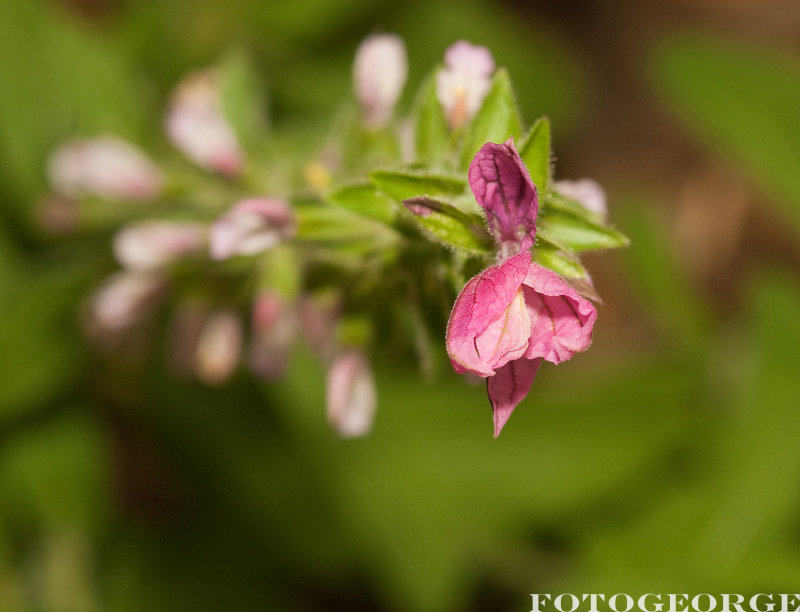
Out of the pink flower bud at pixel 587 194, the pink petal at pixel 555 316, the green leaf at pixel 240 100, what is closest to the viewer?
the pink petal at pixel 555 316

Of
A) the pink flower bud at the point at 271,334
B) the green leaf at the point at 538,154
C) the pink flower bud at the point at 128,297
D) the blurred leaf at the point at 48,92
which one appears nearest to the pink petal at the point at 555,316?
the green leaf at the point at 538,154

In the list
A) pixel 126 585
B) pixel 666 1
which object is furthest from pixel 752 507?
pixel 666 1

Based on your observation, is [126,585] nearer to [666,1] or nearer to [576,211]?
[576,211]

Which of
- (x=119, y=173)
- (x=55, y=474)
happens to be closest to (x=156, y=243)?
(x=119, y=173)

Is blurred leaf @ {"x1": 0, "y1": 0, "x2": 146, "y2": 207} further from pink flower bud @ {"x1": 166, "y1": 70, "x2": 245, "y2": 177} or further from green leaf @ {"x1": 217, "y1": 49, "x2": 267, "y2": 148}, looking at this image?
pink flower bud @ {"x1": 166, "y1": 70, "x2": 245, "y2": 177}

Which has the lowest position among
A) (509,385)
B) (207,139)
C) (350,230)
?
(509,385)

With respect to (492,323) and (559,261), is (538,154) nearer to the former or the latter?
(559,261)

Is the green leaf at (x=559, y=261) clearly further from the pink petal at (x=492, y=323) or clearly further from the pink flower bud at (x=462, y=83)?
the pink flower bud at (x=462, y=83)
